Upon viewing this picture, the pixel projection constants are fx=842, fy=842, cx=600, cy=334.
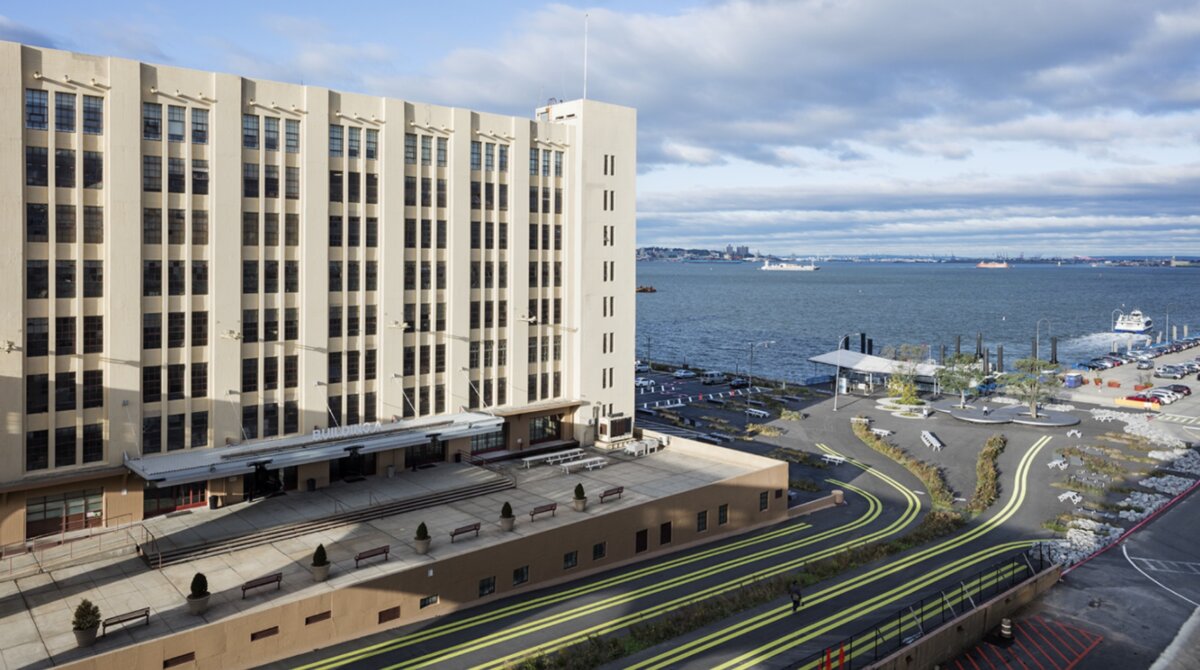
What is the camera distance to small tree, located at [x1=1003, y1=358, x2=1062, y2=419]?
8294 cm

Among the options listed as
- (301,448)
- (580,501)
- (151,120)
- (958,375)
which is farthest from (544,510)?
(958,375)

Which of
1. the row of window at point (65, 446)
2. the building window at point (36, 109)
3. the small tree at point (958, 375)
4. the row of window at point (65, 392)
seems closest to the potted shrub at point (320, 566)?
the row of window at point (65, 446)

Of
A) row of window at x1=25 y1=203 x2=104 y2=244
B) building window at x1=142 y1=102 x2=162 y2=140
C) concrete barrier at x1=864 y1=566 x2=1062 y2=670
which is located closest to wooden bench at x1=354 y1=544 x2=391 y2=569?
row of window at x1=25 y1=203 x2=104 y2=244

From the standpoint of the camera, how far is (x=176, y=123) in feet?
136

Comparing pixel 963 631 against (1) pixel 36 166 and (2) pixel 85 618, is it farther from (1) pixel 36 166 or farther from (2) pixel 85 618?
(1) pixel 36 166

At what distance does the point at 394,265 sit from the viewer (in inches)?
1955

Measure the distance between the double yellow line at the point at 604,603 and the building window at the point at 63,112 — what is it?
87.7ft

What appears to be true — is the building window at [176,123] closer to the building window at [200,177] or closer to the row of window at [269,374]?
the building window at [200,177]

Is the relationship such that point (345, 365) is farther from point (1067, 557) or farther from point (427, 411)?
point (1067, 557)

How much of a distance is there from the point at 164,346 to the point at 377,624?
18.1 meters

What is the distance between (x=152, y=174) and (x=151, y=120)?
102 inches

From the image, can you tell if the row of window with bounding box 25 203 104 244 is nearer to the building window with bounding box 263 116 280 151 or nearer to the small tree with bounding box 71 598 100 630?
the building window with bounding box 263 116 280 151

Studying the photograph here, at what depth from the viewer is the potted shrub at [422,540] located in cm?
3788

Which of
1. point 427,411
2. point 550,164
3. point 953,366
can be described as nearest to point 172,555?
point 427,411
